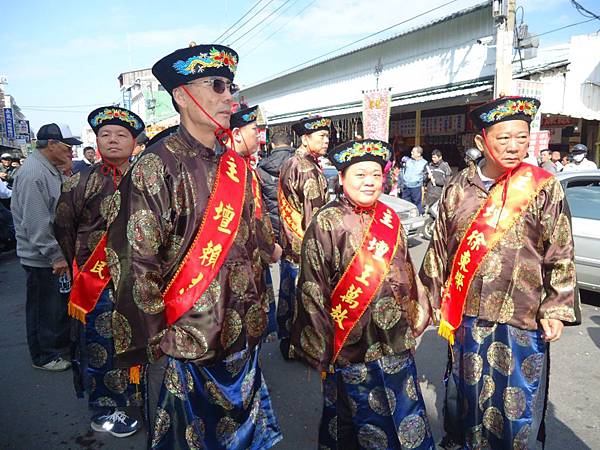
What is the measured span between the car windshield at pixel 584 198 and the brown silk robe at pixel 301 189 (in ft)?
10.2

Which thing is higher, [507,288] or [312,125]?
[312,125]

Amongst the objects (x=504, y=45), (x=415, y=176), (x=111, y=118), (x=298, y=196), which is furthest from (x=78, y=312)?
(x=415, y=176)

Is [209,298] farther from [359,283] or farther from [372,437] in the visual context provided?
[372,437]

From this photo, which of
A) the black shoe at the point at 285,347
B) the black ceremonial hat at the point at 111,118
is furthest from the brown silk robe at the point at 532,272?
the black ceremonial hat at the point at 111,118

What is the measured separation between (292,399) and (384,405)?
52.7 inches

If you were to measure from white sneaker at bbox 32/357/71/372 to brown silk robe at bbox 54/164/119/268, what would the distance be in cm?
148

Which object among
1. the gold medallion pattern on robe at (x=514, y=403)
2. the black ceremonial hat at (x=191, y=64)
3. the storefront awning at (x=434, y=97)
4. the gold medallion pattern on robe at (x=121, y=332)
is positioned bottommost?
the gold medallion pattern on robe at (x=514, y=403)

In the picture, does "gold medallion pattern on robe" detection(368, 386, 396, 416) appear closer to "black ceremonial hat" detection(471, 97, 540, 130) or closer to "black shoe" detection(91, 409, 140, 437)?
"black ceremonial hat" detection(471, 97, 540, 130)

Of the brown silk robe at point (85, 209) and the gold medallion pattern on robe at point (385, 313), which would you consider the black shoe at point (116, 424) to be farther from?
the gold medallion pattern on robe at point (385, 313)

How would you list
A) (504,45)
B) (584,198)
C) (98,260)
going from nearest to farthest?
(98,260), (584,198), (504,45)

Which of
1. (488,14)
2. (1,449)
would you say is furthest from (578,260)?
(488,14)

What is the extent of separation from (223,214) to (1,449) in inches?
90.6

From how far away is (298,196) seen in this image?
12.2 feet

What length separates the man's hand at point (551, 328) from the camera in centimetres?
207
